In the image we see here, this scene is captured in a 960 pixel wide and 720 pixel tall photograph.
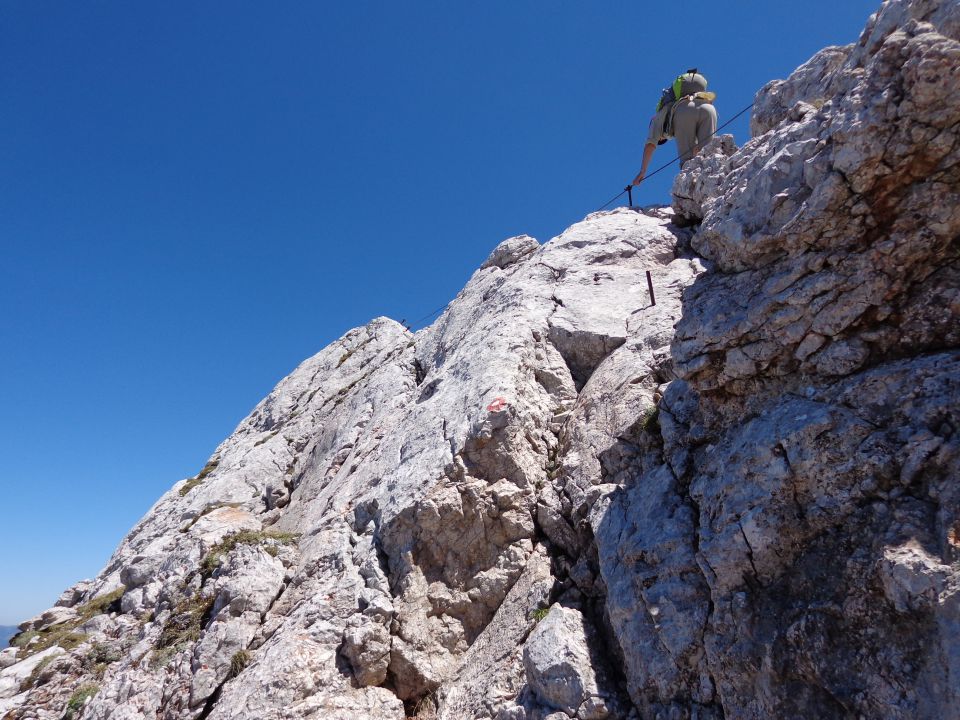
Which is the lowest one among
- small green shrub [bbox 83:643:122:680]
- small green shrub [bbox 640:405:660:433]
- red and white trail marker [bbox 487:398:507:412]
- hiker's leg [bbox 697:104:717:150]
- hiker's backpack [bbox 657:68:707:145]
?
small green shrub [bbox 83:643:122:680]

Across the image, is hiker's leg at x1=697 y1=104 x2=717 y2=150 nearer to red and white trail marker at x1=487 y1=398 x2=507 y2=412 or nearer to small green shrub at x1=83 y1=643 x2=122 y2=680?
red and white trail marker at x1=487 y1=398 x2=507 y2=412

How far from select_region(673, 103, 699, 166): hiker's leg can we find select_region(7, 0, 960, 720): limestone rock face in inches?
286

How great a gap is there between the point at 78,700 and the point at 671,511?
15.6 metres

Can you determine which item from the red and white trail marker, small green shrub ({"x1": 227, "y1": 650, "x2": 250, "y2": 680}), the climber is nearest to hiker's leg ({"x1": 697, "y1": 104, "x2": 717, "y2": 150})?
the climber

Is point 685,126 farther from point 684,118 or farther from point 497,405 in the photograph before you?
point 497,405

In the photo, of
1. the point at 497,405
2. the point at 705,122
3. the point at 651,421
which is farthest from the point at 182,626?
the point at 705,122

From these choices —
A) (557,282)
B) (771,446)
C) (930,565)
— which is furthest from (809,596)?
(557,282)

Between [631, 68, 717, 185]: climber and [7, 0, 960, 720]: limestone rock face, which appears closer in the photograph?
[7, 0, 960, 720]: limestone rock face

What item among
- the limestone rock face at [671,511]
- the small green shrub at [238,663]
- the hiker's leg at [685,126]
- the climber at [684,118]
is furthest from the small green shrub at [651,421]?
the hiker's leg at [685,126]

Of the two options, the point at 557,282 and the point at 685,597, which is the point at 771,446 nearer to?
the point at 685,597

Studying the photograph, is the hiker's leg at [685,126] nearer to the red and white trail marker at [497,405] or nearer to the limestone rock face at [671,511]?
the limestone rock face at [671,511]

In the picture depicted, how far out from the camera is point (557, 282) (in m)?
20.7

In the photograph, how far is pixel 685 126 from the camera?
2645cm

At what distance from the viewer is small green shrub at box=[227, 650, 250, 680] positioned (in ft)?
42.7
